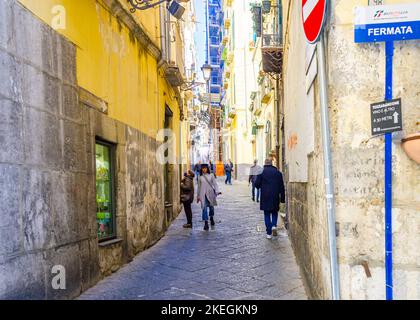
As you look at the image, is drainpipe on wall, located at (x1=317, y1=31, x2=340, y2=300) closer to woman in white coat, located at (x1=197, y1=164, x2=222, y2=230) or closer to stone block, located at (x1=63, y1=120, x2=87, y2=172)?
stone block, located at (x1=63, y1=120, x2=87, y2=172)

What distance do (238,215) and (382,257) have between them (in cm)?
973

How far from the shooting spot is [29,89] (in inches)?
155

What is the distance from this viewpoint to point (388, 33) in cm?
304

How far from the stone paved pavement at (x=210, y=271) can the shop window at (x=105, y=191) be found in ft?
2.25

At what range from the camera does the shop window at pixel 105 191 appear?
245 inches

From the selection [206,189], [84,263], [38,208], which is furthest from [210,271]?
[206,189]

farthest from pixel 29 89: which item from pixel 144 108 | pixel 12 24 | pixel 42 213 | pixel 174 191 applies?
pixel 174 191

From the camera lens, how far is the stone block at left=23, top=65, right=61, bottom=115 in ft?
12.8

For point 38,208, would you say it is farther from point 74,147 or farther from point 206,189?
point 206,189

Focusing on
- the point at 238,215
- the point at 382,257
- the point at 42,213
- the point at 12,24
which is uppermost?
the point at 12,24

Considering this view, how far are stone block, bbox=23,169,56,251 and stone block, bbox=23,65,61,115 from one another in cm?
67

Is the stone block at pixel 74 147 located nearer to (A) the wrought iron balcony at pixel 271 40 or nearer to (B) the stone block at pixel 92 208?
(B) the stone block at pixel 92 208

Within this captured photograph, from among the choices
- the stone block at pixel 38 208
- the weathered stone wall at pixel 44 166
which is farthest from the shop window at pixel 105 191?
the stone block at pixel 38 208
